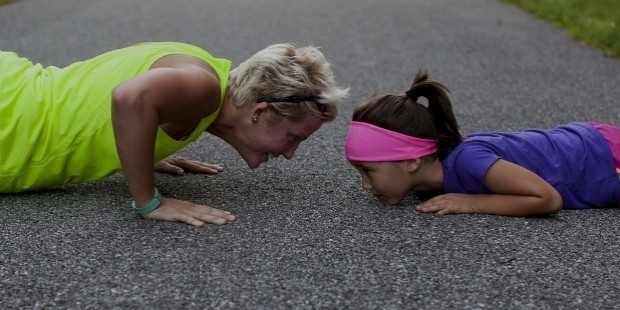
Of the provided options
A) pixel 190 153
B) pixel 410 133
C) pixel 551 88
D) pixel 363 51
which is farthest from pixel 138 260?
pixel 363 51

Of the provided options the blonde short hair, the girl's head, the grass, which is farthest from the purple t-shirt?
the grass

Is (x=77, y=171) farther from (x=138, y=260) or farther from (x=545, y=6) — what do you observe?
(x=545, y=6)

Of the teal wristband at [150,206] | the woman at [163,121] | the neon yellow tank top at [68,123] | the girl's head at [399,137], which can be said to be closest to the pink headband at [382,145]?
the girl's head at [399,137]

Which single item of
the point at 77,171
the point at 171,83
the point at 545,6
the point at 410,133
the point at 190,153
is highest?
the point at 171,83

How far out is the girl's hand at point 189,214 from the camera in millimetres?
3375

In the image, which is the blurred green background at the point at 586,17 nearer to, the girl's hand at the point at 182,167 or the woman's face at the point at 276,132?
the girl's hand at the point at 182,167

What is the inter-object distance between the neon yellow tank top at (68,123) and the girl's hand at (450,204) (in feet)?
3.12

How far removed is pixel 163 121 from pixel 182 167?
972 millimetres

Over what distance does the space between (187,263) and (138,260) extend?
0.17m

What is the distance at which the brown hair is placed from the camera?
3.67 metres

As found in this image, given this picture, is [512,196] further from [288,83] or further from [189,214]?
[189,214]

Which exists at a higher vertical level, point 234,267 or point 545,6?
point 234,267

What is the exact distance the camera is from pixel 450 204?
359cm

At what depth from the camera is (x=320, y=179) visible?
4.19m
